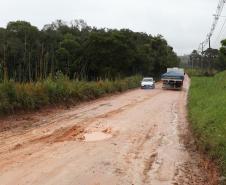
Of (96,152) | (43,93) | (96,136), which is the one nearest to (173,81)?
(43,93)

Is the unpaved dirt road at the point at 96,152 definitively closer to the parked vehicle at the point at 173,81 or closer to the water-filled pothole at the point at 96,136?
the water-filled pothole at the point at 96,136

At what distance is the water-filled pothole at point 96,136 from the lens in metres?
12.7

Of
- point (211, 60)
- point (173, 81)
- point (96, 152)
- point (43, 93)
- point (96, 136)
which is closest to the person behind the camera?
point (96, 152)

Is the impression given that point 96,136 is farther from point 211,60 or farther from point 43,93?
point 211,60

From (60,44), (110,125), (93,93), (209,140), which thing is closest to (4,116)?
(110,125)

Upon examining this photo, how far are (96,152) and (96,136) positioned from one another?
8.45 ft

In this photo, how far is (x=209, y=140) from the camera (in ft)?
38.1

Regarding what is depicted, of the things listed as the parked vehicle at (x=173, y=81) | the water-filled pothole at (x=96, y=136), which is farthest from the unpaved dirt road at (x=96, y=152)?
the parked vehicle at (x=173, y=81)

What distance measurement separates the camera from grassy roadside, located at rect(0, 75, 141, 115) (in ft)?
57.3

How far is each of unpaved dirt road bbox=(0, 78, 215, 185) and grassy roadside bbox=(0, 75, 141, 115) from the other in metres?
0.86

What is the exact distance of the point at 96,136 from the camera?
1324 centimetres

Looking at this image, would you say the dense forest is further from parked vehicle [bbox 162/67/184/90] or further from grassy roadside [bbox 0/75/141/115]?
grassy roadside [bbox 0/75/141/115]

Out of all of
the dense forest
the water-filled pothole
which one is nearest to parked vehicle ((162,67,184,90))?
the dense forest

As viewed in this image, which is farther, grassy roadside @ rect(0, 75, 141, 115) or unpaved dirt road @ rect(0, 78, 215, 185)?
grassy roadside @ rect(0, 75, 141, 115)
